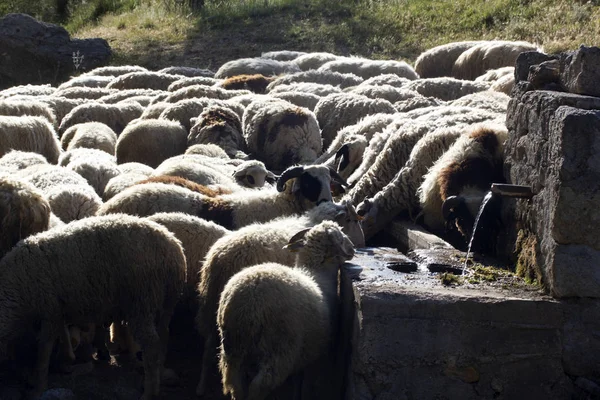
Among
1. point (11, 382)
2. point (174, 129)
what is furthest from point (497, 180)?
point (174, 129)

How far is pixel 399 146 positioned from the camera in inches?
340

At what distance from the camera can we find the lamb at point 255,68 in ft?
55.9

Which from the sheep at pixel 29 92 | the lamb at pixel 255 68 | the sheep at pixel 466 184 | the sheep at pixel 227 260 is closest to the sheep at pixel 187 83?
the lamb at pixel 255 68

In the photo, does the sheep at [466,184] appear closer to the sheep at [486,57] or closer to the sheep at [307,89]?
the sheep at [307,89]

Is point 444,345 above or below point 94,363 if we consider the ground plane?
above

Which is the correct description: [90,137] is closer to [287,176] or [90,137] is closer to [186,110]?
[186,110]

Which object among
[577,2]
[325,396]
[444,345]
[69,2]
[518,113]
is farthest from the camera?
[69,2]

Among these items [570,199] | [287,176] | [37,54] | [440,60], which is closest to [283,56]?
[440,60]

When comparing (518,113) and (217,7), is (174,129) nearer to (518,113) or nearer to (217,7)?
(518,113)

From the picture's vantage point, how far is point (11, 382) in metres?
5.61

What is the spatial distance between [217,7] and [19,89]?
12.9 meters

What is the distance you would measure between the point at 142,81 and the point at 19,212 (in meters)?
10.4

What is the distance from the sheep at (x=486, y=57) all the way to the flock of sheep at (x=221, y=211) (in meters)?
6.54

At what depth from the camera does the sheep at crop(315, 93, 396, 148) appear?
37.0ft
